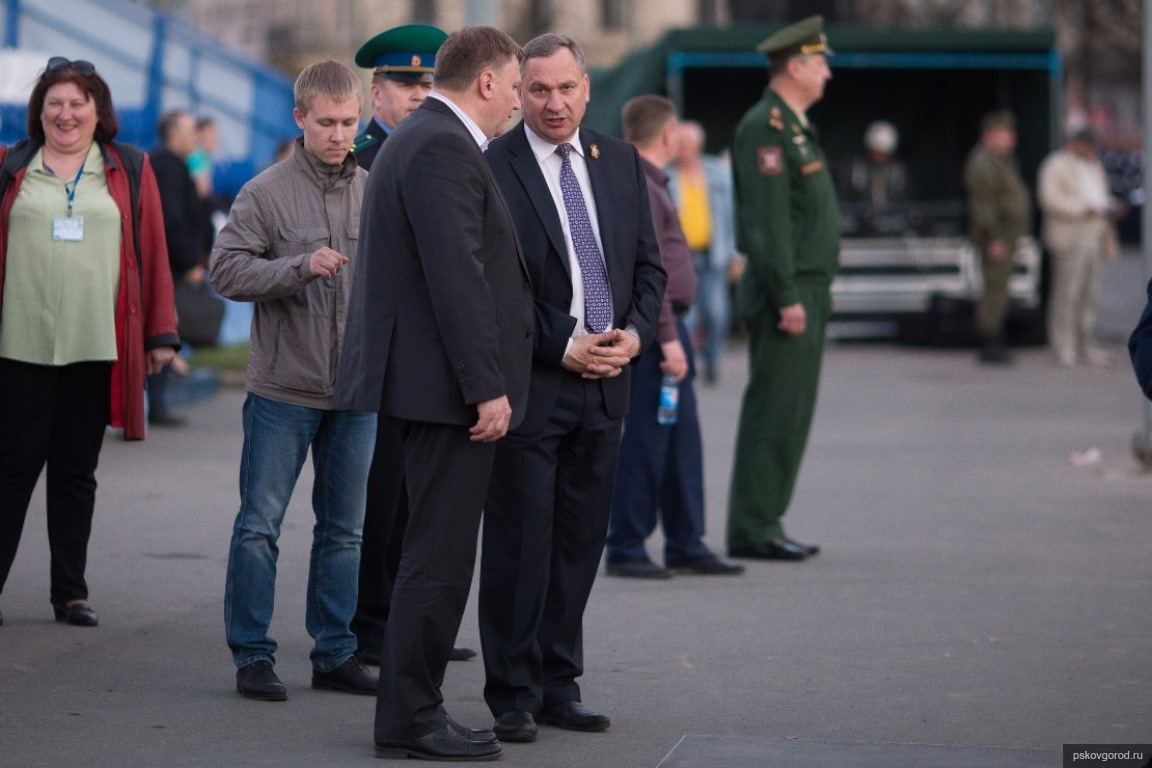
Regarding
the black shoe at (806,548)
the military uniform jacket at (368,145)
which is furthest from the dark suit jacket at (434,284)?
the black shoe at (806,548)

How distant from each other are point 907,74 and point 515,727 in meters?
17.7

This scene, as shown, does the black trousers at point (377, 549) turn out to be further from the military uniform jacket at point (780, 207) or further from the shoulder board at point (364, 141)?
the military uniform jacket at point (780, 207)

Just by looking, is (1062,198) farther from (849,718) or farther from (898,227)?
(849,718)

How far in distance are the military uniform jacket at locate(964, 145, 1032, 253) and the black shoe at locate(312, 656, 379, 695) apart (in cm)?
1235

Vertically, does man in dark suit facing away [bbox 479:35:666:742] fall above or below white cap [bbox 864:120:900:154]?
below

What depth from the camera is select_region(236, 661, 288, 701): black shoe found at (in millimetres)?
5848

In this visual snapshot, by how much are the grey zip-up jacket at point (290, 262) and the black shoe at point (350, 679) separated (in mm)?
792

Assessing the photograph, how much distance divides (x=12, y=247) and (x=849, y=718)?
326 cm

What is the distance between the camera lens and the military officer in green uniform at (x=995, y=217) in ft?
57.0

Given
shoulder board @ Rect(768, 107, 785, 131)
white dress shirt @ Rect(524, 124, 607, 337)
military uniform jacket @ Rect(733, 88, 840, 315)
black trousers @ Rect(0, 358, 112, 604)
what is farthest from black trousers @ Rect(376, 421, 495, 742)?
shoulder board @ Rect(768, 107, 785, 131)

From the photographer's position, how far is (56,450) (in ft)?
22.6

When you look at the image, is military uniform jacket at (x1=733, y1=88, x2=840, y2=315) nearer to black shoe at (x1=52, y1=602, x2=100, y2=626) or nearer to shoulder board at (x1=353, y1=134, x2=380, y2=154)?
shoulder board at (x1=353, y1=134, x2=380, y2=154)

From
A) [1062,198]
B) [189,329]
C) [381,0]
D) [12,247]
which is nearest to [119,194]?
[12,247]

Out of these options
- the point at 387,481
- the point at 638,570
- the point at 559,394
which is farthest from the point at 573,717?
the point at 638,570
